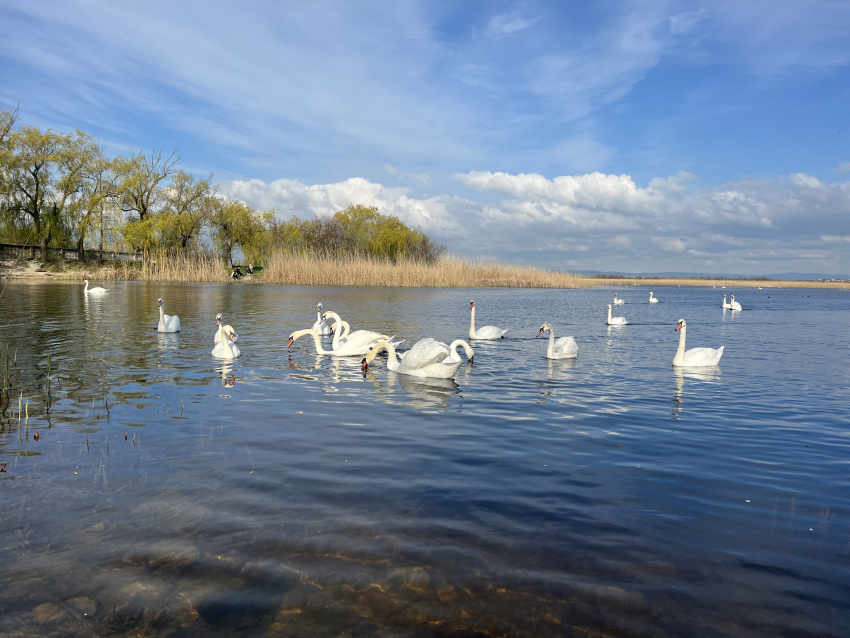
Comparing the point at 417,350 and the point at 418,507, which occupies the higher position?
the point at 417,350

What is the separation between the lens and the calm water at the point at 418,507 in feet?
11.6

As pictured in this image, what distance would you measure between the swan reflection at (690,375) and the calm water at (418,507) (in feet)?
0.94

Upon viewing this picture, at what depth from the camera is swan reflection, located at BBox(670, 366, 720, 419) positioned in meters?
10.1

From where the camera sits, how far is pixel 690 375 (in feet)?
39.7

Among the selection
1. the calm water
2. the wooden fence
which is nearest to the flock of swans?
the calm water

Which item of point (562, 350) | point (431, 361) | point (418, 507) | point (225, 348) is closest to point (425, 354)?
point (431, 361)

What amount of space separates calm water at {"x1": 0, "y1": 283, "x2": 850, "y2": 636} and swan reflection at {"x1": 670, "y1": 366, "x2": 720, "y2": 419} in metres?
0.29

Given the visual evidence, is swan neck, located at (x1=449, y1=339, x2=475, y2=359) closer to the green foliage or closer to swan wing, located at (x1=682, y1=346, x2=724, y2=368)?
swan wing, located at (x1=682, y1=346, x2=724, y2=368)

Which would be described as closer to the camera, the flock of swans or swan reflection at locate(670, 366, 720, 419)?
swan reflection at locate(670, 366, 720, 419)

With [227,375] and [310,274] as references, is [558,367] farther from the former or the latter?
[310,274]

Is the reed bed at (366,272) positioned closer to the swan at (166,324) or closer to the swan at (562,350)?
the swan at (166,324)

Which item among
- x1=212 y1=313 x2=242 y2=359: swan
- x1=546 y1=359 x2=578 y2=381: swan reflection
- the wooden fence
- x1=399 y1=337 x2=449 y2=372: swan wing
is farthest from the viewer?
the wooden fence

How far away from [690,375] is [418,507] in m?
9.05

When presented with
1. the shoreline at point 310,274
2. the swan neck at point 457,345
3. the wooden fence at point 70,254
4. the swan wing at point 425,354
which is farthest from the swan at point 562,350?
the wooden fence at point 70,254
